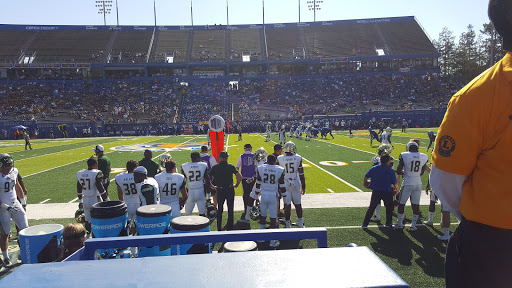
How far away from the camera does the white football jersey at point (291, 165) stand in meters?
7.57

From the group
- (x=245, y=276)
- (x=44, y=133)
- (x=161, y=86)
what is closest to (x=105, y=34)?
(x=161, y=86)

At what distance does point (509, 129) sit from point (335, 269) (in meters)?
1.07

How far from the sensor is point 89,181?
6.87m

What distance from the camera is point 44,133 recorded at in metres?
41.0

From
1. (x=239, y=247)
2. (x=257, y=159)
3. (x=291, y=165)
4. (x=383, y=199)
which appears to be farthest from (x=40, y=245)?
(x=383, y=199)

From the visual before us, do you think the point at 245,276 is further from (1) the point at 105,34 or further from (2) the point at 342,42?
(1) the point at 105,34

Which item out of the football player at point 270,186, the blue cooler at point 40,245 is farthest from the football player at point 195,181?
the blue cooler at point 40,245

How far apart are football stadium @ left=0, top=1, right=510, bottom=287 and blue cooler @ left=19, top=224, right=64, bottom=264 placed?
0.05ft

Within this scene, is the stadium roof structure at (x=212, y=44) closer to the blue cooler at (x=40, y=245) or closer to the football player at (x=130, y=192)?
the football player at (x=130, y=192)

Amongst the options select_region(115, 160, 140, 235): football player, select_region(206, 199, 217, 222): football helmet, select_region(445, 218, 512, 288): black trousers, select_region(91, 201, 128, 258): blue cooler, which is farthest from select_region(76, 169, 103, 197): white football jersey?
select_region(445, 218, 512, 288): black trousers

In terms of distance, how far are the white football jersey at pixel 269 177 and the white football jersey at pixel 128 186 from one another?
8.63 feet

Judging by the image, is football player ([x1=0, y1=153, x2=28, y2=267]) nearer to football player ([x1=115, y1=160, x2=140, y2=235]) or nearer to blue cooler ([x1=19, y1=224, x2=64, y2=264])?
football player ([x1=115, y1=160, x2=140, y2=235])

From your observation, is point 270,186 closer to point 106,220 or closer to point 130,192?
point 130,192

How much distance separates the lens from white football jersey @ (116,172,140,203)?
21.7ft
